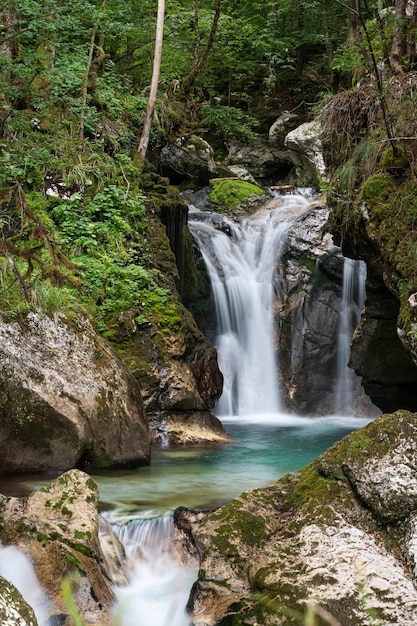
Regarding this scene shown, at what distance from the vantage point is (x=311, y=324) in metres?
13.5

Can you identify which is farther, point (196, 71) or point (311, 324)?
point (196, 71)

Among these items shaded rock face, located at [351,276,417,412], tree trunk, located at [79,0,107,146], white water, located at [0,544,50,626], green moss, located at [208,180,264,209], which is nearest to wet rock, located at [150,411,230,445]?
shaded rock face, located at [351,276,417,412]

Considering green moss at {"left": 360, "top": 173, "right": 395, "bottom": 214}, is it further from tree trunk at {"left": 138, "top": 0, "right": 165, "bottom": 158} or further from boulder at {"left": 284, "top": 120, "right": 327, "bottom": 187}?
boulder at {"left": 284, "top": 120, "right": 327, "bottom": 187}

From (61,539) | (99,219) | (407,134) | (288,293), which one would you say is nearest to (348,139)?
(407,134)

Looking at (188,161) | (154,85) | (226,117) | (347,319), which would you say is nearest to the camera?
(154,85)

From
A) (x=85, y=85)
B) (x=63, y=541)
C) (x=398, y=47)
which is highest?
(x=85, y=85)

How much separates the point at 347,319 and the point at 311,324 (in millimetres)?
814

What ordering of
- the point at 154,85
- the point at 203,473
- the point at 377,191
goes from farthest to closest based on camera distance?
the point at 154,85 < the point at 377,191 < the point at 203,473

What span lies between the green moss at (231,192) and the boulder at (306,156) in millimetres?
1716

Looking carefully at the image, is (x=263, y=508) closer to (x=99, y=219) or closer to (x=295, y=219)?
(x=99, y=219)

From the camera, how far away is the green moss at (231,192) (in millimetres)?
16250

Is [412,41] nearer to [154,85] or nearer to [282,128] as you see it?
[154,85]

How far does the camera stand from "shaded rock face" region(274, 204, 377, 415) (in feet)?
43.7

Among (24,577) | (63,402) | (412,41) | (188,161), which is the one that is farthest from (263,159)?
(24,577)
